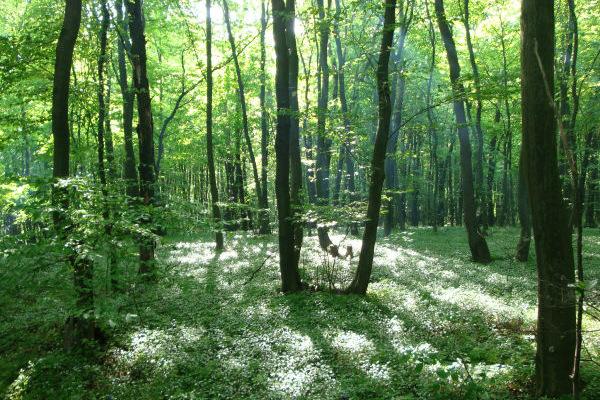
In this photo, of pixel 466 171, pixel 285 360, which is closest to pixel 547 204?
pixel 285 360

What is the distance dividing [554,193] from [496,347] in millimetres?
3241

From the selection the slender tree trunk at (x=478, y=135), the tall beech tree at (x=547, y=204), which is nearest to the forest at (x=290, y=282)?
the tall beech tree at (x=547, y=204)

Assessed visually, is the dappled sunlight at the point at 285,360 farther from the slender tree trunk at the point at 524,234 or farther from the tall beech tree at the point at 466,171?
the slender tree trunk at the point at 524,234

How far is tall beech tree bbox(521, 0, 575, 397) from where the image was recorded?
170 inches

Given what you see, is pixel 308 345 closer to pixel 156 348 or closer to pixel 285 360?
pixel 285 360

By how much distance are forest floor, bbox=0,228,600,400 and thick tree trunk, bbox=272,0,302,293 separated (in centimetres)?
71

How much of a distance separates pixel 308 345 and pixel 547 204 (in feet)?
15.3

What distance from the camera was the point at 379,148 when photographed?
31.9 feet

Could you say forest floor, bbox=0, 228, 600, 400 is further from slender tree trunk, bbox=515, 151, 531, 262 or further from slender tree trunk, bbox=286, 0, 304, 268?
slender tree trunk, bbox=515, 151, 531, 262

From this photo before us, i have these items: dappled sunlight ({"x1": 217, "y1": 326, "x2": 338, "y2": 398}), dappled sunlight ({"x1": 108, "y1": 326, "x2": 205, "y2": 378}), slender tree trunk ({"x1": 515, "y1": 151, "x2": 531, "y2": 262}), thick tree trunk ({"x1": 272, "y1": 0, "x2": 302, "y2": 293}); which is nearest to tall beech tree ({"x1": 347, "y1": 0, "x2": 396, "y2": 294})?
thick tree trunk ({"x1": 272, "y1": 0, "x2": 302, "y2": 293})

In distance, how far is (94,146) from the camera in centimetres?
1364

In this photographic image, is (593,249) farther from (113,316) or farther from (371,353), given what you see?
(113,316)

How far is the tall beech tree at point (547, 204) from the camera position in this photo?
4.31 meters

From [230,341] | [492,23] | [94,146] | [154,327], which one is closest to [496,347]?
[230,341]
